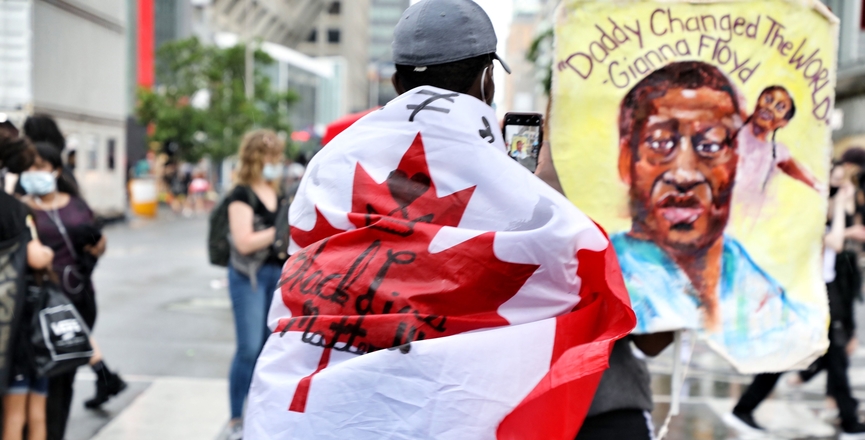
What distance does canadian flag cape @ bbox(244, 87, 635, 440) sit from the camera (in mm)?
1556

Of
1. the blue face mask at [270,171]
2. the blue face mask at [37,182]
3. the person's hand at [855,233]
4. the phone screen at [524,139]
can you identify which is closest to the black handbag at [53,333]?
the blue face mask at [37,182]

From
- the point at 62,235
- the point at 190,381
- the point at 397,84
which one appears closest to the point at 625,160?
the point at 397,84

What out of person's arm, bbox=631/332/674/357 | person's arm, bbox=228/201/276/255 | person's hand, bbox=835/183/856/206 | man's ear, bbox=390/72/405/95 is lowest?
person's arm, bbox=228/201/276/255

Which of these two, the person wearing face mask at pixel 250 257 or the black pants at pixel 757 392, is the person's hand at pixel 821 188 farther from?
the black pants at pixel 757 392

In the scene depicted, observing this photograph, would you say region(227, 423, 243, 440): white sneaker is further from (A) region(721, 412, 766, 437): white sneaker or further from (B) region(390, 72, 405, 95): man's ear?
(B) region(390, 72, 405, 95): man's ear

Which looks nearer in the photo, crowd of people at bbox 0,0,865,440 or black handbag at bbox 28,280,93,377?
crowd of people at bbox 0,0,865,440

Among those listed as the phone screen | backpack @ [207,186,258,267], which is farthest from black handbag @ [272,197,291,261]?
the phone screen

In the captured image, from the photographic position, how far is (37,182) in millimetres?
4504

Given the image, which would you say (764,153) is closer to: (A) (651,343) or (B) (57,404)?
(A) (651,343)

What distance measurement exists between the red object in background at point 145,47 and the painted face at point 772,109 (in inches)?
1586

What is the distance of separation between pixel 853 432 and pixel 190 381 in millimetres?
4524

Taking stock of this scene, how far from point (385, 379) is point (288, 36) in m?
86.9

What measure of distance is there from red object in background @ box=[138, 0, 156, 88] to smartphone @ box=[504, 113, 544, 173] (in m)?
40.6

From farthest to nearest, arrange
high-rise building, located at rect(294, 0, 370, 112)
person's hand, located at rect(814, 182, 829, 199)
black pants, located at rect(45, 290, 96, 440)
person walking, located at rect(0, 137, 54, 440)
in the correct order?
high-rise building, located at rect(294, 0, 370, 112) → black pants, located at rect(45, 290, 96, 440) → person walking, located at rect(0, 137, 54, 440) → person's hand, located at rect(814, 182, 829, 199)
